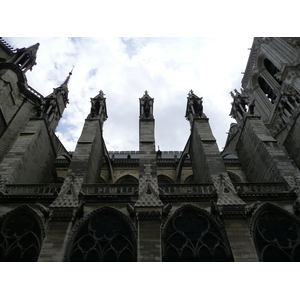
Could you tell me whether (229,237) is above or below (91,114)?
below

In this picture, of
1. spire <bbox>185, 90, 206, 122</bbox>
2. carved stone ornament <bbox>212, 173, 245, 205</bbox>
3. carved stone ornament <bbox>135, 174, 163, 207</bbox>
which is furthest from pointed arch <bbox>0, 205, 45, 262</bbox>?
spire <bbox>185, 90, 206, 122</bbox>

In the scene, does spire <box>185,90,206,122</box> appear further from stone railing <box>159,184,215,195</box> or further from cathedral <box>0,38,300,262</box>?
stone railing <box>159,184,215,195</box>

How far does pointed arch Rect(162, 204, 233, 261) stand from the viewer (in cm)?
933

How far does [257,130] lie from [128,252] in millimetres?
10666

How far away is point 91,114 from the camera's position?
16.0 meters

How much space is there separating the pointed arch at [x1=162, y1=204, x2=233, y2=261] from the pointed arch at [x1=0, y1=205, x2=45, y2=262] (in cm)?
530

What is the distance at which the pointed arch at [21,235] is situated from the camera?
946 cm

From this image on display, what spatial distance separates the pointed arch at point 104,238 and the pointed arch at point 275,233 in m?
5.14

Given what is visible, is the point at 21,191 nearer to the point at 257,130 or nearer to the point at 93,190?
the point at 93,190

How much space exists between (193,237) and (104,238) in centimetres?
375

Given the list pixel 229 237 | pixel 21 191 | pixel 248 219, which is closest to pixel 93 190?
pixel 21 191

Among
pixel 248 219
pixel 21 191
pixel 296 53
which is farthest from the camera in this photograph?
pixel 296 53

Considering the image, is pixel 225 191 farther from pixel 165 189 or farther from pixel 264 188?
pixel 165 189

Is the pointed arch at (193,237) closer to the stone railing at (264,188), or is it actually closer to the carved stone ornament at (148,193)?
the carved stone ornament at (148,193)
